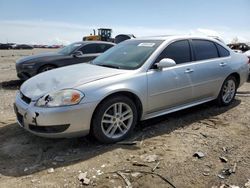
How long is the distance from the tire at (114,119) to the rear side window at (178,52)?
1.04m

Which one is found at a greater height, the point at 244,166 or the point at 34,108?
the point at 34,108

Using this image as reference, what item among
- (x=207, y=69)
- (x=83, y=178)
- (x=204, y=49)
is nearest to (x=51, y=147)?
(x=83, y=178)

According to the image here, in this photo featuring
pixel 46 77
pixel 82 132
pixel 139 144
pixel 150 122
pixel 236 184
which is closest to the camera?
pixel 236 184

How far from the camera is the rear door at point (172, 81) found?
15.3 feet

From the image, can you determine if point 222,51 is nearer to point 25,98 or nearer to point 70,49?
point 25,98

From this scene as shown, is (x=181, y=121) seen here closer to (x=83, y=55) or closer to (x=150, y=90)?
(x=150, y=90)

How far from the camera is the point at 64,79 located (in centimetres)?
432

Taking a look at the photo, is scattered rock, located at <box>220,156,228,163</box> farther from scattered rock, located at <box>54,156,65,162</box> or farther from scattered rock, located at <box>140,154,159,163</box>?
scattered rock, located at <box>54,156,65,162</box>

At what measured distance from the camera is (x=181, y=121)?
17.4 ft

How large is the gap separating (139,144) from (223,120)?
1917 millimetres

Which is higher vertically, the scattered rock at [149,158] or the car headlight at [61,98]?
the car headlight at [61,98]

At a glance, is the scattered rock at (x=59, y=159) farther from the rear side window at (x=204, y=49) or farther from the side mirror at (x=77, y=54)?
the side mirror at (x=77, y=54)

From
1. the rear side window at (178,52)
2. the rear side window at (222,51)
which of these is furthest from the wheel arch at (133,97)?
the rear side window at (222,51)

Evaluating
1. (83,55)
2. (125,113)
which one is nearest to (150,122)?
(125,113)
